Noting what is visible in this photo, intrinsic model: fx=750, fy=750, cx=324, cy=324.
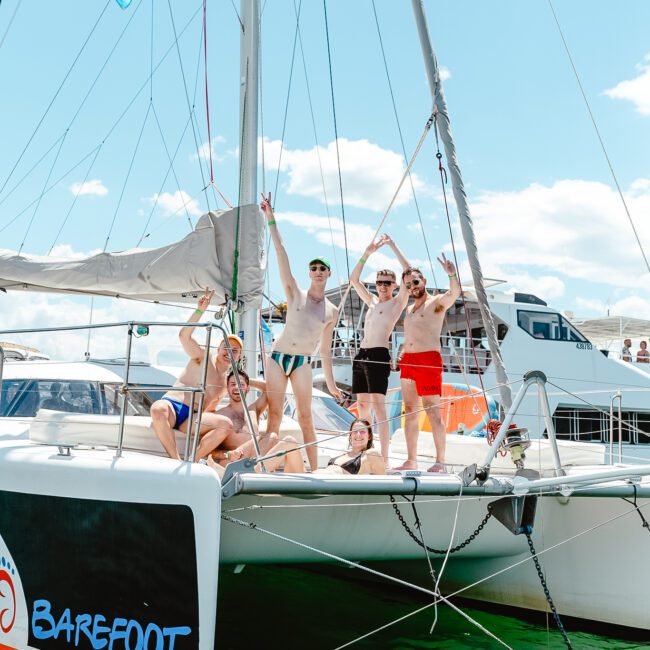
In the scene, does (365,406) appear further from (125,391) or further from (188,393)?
(125,391)

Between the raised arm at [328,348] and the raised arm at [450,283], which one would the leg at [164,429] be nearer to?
the raised arm at [328,348]

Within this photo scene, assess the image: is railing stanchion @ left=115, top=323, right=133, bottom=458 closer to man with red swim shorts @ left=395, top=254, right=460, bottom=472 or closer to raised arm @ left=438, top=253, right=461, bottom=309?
man with red swim shorts @ left=395, top=254, right=460, bottom=472

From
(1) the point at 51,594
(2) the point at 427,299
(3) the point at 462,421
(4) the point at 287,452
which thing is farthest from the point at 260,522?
(3) the point at 462,421

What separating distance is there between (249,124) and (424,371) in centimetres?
299

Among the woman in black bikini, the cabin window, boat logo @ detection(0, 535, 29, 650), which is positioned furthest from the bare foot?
the cabin window

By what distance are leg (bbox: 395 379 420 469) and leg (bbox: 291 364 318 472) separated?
2.11ft

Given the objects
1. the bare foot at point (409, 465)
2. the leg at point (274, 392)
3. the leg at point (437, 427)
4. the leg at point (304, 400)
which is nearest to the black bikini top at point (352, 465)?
the leg at point (304, 400)

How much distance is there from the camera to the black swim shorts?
554 cm

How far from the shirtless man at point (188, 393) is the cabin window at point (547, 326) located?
13041 millimetres

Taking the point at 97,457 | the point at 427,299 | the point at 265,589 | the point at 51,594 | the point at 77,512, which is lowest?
the point at 265,589

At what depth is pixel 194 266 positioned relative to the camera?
20.0 feet

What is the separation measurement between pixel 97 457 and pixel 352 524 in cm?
171

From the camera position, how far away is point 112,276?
6.43 meters

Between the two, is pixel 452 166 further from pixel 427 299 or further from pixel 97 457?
pixel 97 457
